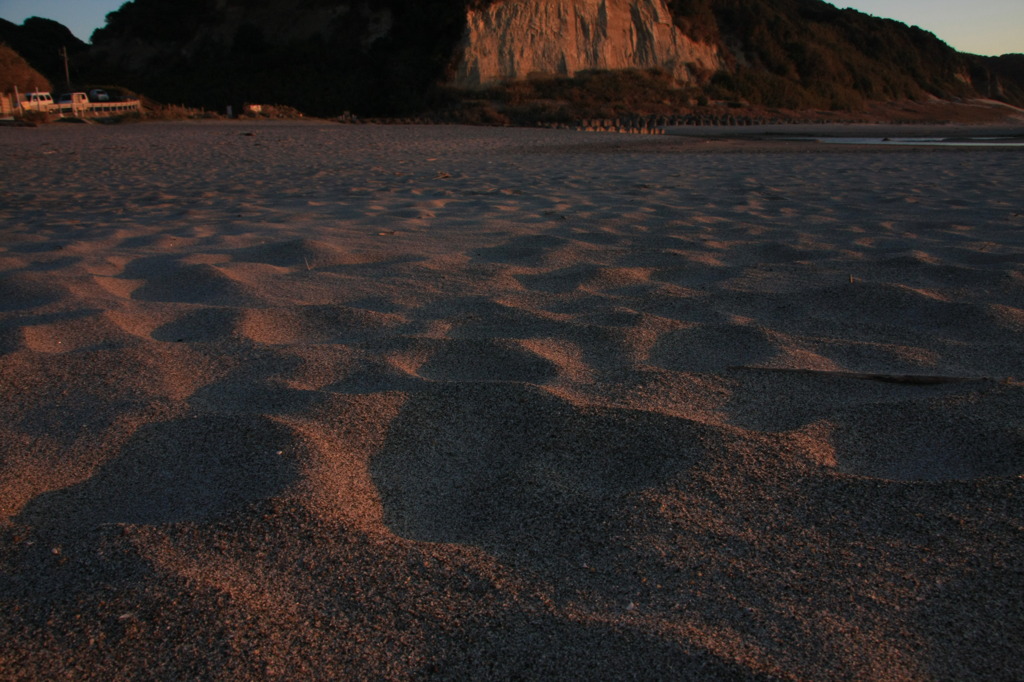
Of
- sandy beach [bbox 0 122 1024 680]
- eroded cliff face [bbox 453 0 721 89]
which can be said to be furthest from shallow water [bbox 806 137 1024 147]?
eroded cliff face [bbox 453 0 721 89]

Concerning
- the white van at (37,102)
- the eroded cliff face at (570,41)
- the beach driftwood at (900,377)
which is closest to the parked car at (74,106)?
the white van at (37,102)

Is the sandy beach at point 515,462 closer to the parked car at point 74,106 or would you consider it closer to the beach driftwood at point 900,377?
the beach driftwood at point 900,377

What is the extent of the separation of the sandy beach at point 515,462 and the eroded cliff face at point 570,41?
2509cm

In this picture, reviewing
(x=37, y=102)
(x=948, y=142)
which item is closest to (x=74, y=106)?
(x=37, y=102)

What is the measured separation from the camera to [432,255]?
10.6ft

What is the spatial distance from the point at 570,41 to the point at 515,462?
29070 mm

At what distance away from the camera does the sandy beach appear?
944 millimetres

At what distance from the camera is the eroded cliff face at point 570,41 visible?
26359mm

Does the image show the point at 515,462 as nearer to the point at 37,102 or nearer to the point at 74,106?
the point at 74,106

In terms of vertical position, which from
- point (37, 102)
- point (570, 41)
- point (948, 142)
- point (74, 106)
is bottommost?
point (948, 142)

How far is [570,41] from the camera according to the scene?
27.9m

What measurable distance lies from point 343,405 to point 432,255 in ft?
5.57

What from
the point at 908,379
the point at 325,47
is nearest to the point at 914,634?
the point at 908,379

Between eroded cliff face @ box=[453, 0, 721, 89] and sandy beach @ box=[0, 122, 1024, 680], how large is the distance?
82.3 ft
